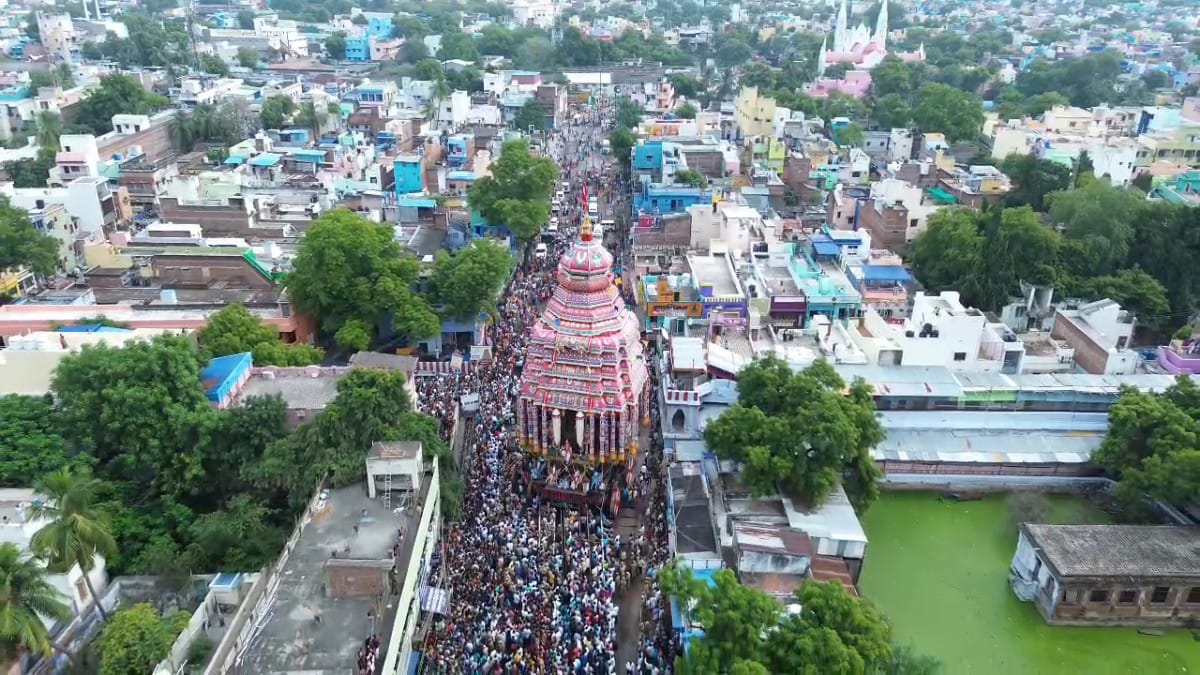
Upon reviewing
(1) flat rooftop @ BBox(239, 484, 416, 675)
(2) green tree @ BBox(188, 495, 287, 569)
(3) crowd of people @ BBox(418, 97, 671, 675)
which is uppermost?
(1) flat rooftop @ BBox(239, 484, 416, 675)

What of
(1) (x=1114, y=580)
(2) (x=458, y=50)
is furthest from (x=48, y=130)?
(1) (x=1114, y=580)

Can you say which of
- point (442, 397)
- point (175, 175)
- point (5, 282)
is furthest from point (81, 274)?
point (442, 397)

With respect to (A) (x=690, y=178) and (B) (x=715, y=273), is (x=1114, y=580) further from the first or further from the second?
(A) (x=690, y=178)

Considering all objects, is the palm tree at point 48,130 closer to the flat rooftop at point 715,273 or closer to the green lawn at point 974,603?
the flat rooftop at point 715,273

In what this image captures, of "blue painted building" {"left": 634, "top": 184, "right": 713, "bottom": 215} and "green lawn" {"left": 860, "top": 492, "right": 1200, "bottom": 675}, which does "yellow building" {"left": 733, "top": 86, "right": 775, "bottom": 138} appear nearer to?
"blue painted building" {"left": 634, "top": 184, "right": 713, "bottom": 215}

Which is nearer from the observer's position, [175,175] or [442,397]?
[442,397]

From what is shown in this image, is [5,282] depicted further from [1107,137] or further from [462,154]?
[1107,137]

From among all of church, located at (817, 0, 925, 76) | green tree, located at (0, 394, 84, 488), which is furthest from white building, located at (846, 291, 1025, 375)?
church, located at (817, 0, 925, 76)

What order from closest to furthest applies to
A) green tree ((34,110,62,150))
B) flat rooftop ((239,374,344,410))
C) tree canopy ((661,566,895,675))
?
tree canopy ((661,566,895,675)) → flat rooftop ((239,374,344,410)) → green tree ((34,110,62,150))
